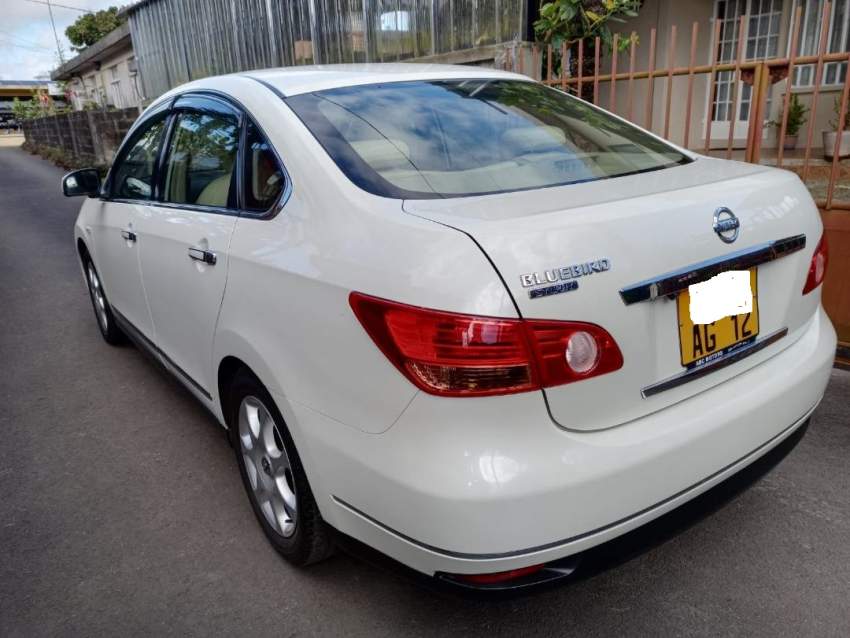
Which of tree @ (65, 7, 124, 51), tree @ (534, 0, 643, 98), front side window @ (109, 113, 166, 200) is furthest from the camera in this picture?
tree @ (65, 7, 124, 51)

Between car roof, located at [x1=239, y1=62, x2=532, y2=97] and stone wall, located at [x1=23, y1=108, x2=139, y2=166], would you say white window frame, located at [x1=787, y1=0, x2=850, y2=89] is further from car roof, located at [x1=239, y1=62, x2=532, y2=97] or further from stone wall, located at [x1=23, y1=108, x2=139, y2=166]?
stone wall, located at [x1=23, y1=108, x2=139, y2=166]

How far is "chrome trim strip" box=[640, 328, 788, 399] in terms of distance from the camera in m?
1.73

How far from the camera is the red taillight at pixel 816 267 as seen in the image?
2.16m

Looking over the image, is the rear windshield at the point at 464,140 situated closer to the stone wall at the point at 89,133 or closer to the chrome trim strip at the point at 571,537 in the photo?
the chrome trim strip at the point at 571,537

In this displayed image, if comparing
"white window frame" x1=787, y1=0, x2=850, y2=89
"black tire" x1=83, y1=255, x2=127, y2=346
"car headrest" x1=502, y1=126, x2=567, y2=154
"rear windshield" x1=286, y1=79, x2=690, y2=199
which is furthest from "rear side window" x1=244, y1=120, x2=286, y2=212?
"white window frame" x1=787, y1=0, x2=850, y2=89

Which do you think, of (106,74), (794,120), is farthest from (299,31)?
(106,74)

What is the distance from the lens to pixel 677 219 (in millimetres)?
1751

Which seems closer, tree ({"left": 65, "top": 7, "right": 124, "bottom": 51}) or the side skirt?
the side skirt

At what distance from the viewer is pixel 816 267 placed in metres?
2.20

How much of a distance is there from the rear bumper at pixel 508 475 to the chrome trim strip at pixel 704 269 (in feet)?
1.03

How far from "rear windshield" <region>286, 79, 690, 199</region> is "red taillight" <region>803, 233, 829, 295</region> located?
55 centimetres

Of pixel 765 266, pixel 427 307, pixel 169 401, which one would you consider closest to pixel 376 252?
pixel 427 307

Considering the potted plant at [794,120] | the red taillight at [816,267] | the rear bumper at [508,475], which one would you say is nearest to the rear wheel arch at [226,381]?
the rear bumper at [508,475]

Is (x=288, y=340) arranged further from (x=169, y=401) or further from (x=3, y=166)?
(x=3, y=166)
